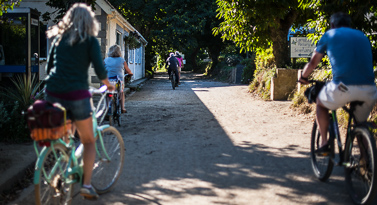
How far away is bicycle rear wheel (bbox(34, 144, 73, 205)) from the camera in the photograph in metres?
3.83

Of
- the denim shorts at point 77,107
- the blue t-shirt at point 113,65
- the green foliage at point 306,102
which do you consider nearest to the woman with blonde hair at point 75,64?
the denim shorts at point 77,107

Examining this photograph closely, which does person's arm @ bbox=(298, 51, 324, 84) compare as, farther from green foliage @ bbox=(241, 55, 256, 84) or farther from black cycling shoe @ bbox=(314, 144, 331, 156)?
green foliage @ bbox=(241, 55, 256, 84)

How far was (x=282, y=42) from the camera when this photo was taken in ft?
51.7

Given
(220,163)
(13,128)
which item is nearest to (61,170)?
(220,163)

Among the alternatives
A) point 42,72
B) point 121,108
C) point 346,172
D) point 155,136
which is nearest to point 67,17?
point 346,172

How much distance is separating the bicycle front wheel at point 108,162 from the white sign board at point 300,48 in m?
10.7

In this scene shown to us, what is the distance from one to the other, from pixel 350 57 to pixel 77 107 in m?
2.69

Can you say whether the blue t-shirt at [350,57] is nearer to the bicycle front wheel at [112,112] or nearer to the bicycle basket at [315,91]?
the bicycle basket at [315,91]

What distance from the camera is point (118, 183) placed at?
17.4ft

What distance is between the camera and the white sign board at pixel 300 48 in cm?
1480

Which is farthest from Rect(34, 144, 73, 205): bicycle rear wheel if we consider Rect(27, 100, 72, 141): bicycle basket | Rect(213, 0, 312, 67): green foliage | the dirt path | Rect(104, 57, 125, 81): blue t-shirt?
Rect(213, 0, 312, 67): green foliage

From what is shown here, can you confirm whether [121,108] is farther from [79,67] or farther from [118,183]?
[79,67]

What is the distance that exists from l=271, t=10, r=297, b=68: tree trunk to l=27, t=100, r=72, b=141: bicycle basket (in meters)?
12.5

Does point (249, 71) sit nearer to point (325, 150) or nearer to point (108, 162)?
point (325, 150)
